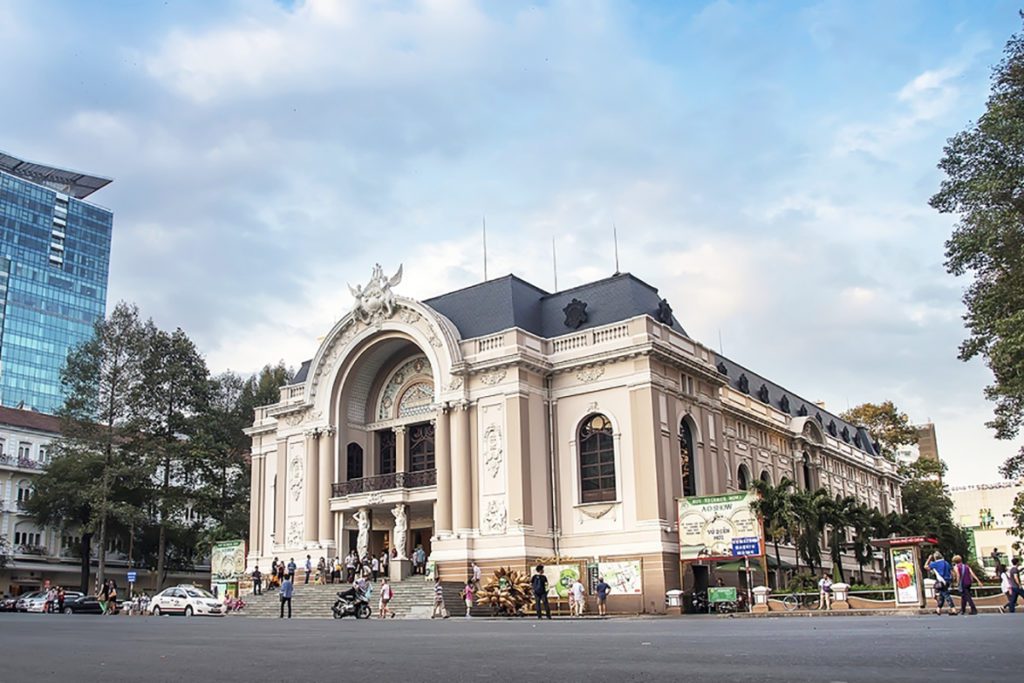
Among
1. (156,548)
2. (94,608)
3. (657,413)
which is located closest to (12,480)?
(156,548)

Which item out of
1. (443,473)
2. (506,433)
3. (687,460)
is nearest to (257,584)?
(443,473)

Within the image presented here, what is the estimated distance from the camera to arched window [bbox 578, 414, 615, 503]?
38688 millimetres

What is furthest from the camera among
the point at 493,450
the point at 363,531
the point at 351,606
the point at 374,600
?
the point at 363,531

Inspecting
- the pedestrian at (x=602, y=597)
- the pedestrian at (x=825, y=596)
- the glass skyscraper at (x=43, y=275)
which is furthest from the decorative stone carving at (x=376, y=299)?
the glass skyscraper at (x=43, y=275)

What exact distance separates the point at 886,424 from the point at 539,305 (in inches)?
1613

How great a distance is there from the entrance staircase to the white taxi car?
58.3 inches

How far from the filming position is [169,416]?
56281 millimetres

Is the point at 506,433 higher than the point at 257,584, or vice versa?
the point at 506,433

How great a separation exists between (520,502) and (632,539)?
4513 millimetres

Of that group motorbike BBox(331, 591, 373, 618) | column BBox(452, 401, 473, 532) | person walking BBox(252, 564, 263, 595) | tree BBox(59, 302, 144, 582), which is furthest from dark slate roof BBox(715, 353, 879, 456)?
tree BBox(59, 302, 144, 582)

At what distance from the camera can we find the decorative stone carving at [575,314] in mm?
41656

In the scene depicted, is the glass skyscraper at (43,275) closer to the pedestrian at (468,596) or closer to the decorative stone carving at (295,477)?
the decorative stone carving at (295,477)

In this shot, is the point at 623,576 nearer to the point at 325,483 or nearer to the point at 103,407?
the point at 325,483

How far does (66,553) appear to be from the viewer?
227 ft
